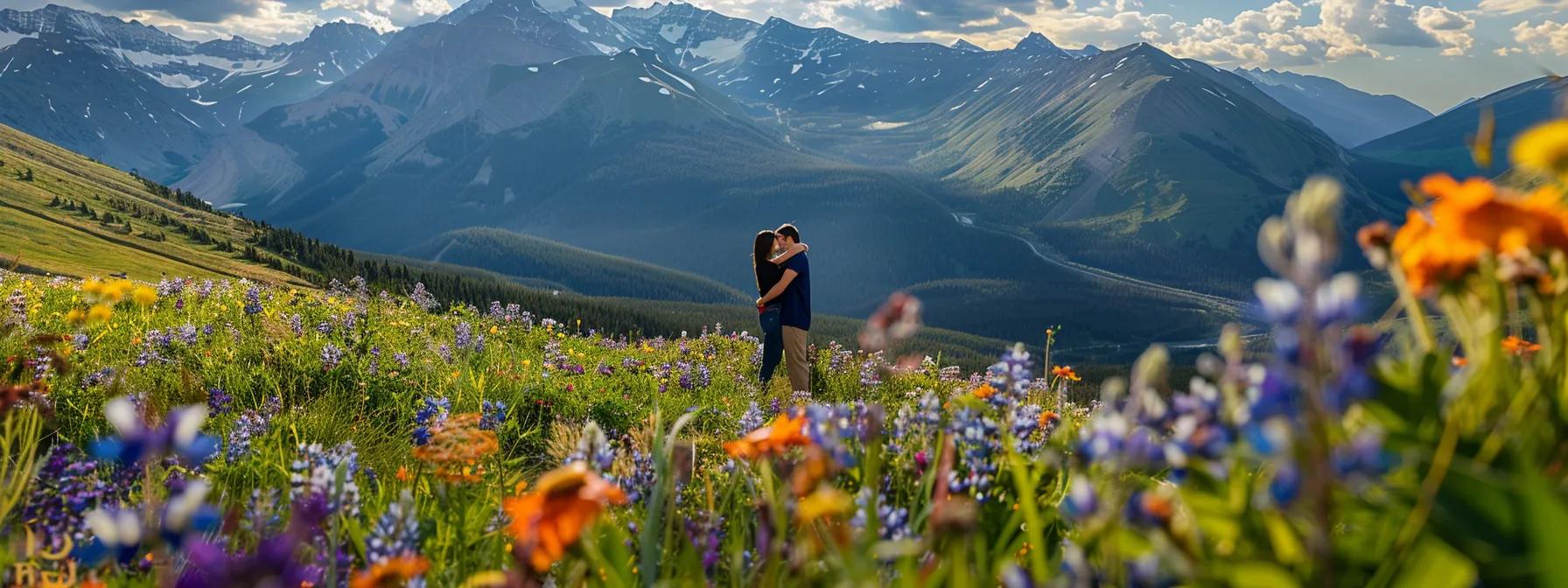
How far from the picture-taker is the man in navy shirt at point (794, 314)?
12.4 metres

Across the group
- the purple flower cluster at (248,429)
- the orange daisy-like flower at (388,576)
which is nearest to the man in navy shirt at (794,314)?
the purple flower cluster at (248,429)

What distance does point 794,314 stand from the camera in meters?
12.6

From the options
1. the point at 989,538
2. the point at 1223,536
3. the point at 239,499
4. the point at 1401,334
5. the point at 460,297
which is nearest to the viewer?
the point at 1223,536

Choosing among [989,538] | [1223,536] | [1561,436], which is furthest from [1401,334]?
[989,538]

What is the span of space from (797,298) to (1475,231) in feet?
37.4

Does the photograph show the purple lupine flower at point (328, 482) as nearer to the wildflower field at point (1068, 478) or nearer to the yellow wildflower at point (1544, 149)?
the wildflower field at point (1068, 478)

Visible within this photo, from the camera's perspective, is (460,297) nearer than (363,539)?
No

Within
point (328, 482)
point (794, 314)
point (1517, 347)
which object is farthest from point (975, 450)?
point (794, 314)

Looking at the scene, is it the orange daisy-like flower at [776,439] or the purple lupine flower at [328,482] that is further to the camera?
the purple lupine flower at [328,482]

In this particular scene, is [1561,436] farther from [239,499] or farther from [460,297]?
[460,297]

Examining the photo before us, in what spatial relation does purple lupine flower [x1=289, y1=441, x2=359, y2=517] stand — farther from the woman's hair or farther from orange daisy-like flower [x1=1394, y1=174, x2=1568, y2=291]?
the woman's hair

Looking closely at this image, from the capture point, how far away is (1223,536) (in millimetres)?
1762

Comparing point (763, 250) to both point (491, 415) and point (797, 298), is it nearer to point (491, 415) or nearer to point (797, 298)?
point (797, 298)

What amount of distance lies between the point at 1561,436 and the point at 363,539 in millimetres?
3357
